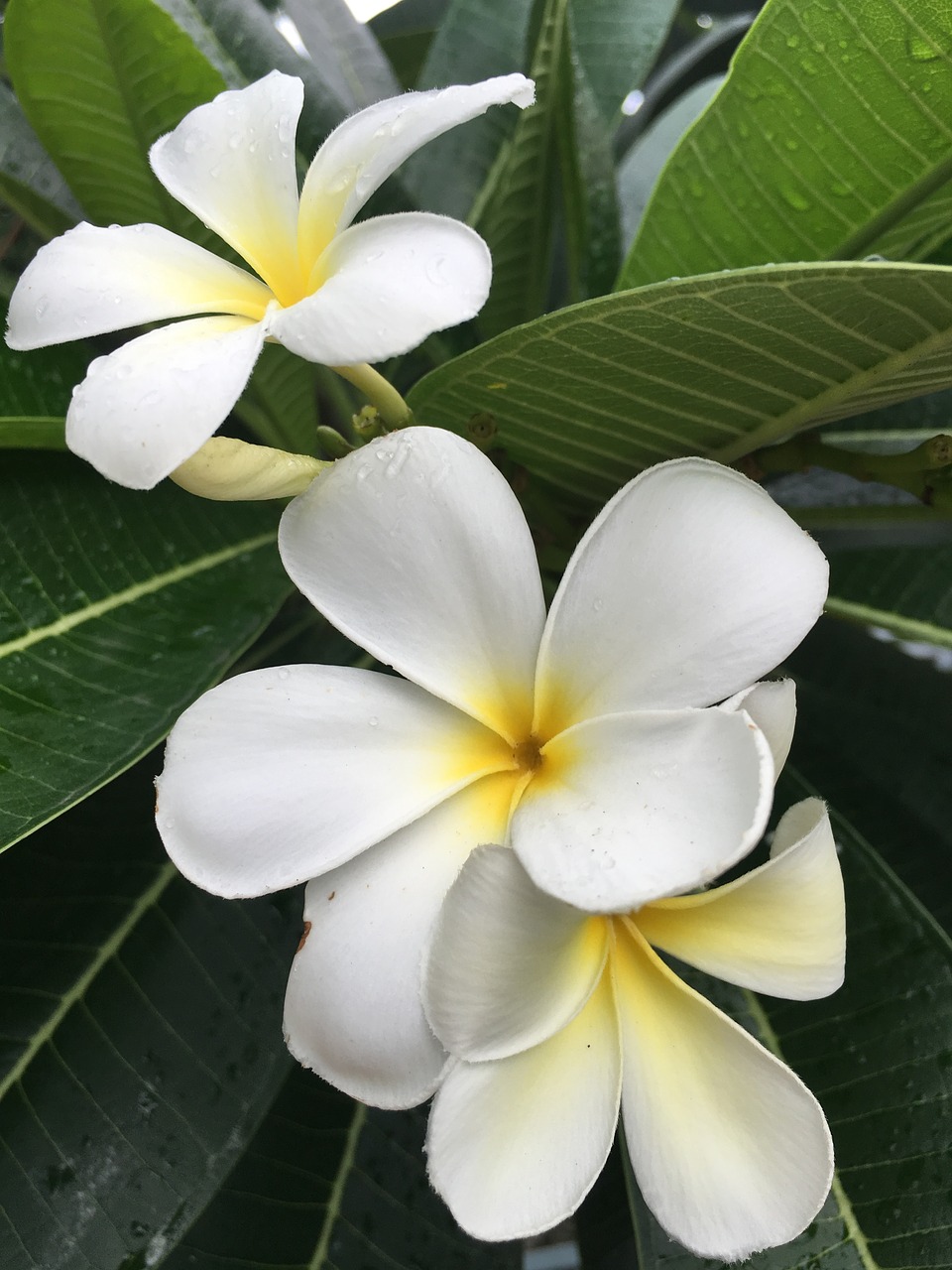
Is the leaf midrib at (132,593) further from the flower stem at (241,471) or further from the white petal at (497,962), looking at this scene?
the white petal at (497,962)

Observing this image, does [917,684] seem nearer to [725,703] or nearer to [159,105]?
[725,703]

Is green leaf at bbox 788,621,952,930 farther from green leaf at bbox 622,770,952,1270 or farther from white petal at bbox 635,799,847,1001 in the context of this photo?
white petal at bbox 635,799,847,1001

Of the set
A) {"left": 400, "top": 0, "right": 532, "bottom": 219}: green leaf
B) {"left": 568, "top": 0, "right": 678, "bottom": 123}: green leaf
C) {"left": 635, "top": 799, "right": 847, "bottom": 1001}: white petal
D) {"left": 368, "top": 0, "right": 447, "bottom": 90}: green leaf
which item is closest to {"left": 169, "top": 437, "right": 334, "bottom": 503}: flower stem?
{"left": 635, "top": 799, "right": 847, "bottom": 1001}: white petal

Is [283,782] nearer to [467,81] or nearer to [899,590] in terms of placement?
[899,590]

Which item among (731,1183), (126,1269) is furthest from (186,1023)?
(731,1183)

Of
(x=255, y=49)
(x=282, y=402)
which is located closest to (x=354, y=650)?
(x=282, y=402)

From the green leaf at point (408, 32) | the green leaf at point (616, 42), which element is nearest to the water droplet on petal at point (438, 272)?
the green leaf at point (616, 42)
